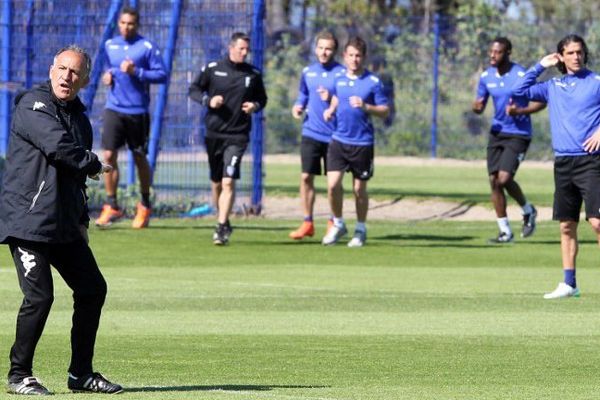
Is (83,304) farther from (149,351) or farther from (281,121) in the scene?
(281,121)

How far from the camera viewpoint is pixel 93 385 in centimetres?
889

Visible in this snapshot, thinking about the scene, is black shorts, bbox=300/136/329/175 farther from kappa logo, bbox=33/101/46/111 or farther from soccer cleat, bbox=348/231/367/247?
kappa logo, bbox=33/101/46/111

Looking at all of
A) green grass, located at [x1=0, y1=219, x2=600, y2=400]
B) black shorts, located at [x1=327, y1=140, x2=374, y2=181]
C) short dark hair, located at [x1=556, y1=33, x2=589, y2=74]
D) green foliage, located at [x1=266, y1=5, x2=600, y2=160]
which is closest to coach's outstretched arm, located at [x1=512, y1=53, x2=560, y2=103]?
short dark hair, located at [x1=556, y1=33, x2=589, y2=74]

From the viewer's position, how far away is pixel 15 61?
22.6 m

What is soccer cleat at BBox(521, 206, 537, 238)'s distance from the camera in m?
20.4

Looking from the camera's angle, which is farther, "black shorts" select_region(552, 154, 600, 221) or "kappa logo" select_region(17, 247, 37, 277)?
"black shorts" select_region(552, 154, 600, 221)

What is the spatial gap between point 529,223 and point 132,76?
5177 millimetres

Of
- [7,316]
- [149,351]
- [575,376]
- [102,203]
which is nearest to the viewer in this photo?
[575,376]

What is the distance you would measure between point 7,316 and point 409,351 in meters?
3.40

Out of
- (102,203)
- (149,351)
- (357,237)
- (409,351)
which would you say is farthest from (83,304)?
(102,203)

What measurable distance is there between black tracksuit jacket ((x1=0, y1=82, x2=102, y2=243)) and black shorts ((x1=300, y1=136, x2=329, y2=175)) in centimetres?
1159

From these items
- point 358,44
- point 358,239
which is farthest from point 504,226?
point 358,44

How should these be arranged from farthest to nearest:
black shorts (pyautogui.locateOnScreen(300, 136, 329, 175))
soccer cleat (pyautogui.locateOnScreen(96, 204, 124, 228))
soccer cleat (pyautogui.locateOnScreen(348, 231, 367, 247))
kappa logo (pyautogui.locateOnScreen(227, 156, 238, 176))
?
soccer cleat (pyautogui.locateOnScreen(96, 204, 124, 228)), black shorts (pyautogui.locateOnScreen(300, 136, 329, 175)), soccer cleat (pyautogui.locateOnScreen(348, 231, 367, 247)), kappa logo (pyautogui.locateOnScreen(227, 156, 238, 176))

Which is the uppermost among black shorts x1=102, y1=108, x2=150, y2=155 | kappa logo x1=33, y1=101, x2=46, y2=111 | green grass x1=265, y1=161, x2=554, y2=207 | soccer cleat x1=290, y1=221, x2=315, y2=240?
kappa logo x1=33, y1=101, x2=46, y2=111
